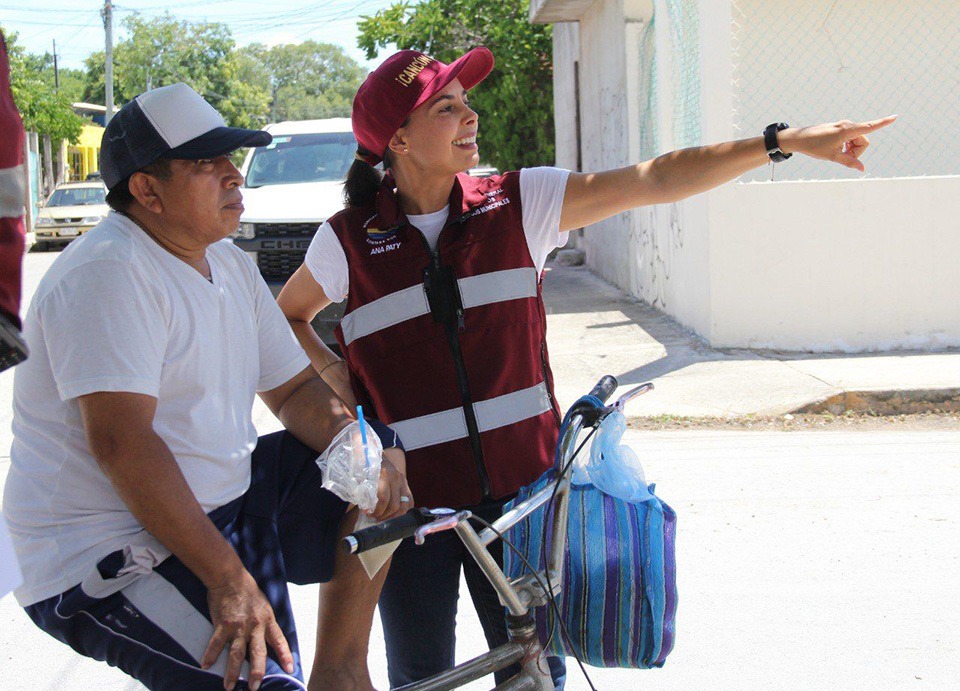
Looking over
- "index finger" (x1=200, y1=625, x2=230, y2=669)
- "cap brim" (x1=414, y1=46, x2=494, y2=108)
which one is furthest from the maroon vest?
"index finger" (x1=200, y1=625, x2=230, y2=669)

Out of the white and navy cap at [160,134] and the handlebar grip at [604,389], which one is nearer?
the white and navy cap at [160,134]

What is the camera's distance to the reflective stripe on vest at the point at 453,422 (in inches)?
100

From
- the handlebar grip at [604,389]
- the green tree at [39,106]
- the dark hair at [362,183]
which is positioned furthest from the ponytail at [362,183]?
the green tree at [39,106]

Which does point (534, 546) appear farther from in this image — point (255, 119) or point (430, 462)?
point (255, 119)

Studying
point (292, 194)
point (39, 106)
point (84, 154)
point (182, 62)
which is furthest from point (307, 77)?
point (292, 194)

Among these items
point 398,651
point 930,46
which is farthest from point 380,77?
point 930,46

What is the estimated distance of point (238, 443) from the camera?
2.20m

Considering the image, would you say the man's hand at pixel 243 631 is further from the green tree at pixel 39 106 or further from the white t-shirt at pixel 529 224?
the green tree at pixel 39 106

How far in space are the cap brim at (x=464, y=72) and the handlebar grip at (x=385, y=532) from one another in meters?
1.20

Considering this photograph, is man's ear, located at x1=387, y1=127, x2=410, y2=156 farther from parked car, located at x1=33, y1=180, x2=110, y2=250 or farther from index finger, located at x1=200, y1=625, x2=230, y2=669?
parked car, located at x1=33, y1=180, x2=110, y2=250

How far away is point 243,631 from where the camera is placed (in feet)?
6.32

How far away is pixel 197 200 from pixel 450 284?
0.63 m

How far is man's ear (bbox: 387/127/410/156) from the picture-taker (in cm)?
265

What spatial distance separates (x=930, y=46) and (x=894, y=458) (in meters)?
5.70
